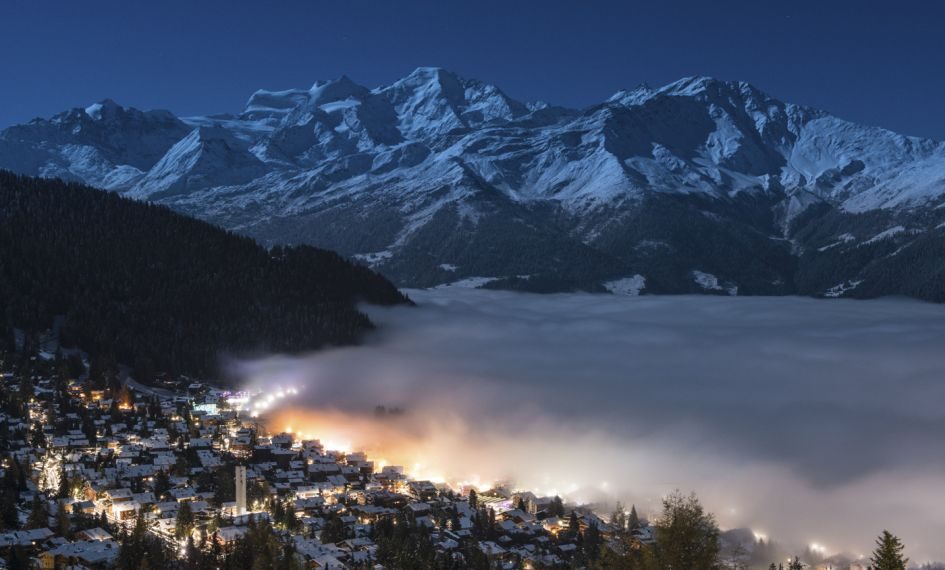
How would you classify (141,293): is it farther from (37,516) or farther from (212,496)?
(37,516)

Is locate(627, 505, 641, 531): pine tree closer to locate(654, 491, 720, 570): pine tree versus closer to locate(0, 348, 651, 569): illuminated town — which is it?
locate(0, 348, 651, 569): illuminated town

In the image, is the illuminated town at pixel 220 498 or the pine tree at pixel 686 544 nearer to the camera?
the pine tree at pixel 686 544

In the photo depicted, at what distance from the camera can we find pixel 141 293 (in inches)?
6816

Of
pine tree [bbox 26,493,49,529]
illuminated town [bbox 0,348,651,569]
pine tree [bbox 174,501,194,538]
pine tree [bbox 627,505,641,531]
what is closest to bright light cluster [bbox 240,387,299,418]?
illuminated town [bbox 0,348,651,569]

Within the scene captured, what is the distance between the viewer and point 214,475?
97938mm

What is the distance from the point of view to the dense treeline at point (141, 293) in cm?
15375

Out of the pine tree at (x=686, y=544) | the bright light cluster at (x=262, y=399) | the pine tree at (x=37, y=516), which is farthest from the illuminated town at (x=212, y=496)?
the pine tree at (x=686, y=544)

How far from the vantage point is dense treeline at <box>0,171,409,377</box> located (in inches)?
→ 6053

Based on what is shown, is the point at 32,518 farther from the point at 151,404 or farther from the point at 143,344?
the point at 143,344

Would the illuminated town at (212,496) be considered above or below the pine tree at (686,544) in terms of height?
above

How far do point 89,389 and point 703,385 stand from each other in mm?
114734

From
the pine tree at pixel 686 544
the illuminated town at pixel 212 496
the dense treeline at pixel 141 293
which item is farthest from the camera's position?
the dense treeline at pixel 141 293

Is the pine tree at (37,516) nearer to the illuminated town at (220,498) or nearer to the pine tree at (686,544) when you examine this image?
the illuminated town at (220,498)

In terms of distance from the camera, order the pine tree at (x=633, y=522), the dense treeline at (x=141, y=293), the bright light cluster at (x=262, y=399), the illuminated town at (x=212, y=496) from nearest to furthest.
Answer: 1. the illuminated town at (x=212, y=496)
2. the pine tree at (x=633, y=522)
3. the bright light cluster at (x=262, y=399)
4. the dense treeline at (x=141, y=293)
